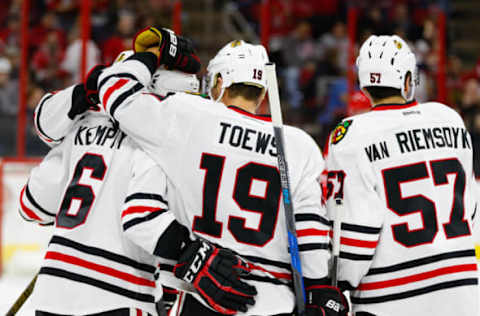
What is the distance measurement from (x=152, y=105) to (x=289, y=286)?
0.58 metres

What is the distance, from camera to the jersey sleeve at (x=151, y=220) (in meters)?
1.83

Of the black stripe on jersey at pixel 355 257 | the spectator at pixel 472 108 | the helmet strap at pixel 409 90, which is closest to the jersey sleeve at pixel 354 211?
the black stripe on jersey at pixel 355 257

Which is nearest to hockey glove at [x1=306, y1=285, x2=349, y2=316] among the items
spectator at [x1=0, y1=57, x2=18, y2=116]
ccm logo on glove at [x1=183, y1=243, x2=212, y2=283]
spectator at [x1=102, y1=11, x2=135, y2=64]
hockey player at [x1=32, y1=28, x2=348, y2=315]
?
hockey player at [x1=32, y1=28, x2=348, y2=315]

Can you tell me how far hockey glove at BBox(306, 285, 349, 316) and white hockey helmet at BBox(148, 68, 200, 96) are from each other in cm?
68

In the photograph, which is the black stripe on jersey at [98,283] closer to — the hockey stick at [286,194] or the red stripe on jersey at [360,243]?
the hockey stick at [286,194]

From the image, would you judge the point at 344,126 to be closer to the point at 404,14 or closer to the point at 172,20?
the point at 172,20

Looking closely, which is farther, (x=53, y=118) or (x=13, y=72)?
(x=13, y=72)

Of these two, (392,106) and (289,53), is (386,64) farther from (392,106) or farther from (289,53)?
(289,53)

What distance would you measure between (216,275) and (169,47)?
64 cm

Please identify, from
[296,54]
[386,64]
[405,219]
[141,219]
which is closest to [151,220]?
→ [141,219]

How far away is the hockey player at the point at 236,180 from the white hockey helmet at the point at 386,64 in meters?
0.34

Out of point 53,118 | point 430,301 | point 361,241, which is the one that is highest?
point 53,118

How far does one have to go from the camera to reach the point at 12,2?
5.91 m

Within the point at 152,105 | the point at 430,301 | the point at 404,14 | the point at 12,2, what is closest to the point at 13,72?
the point at 12,2
